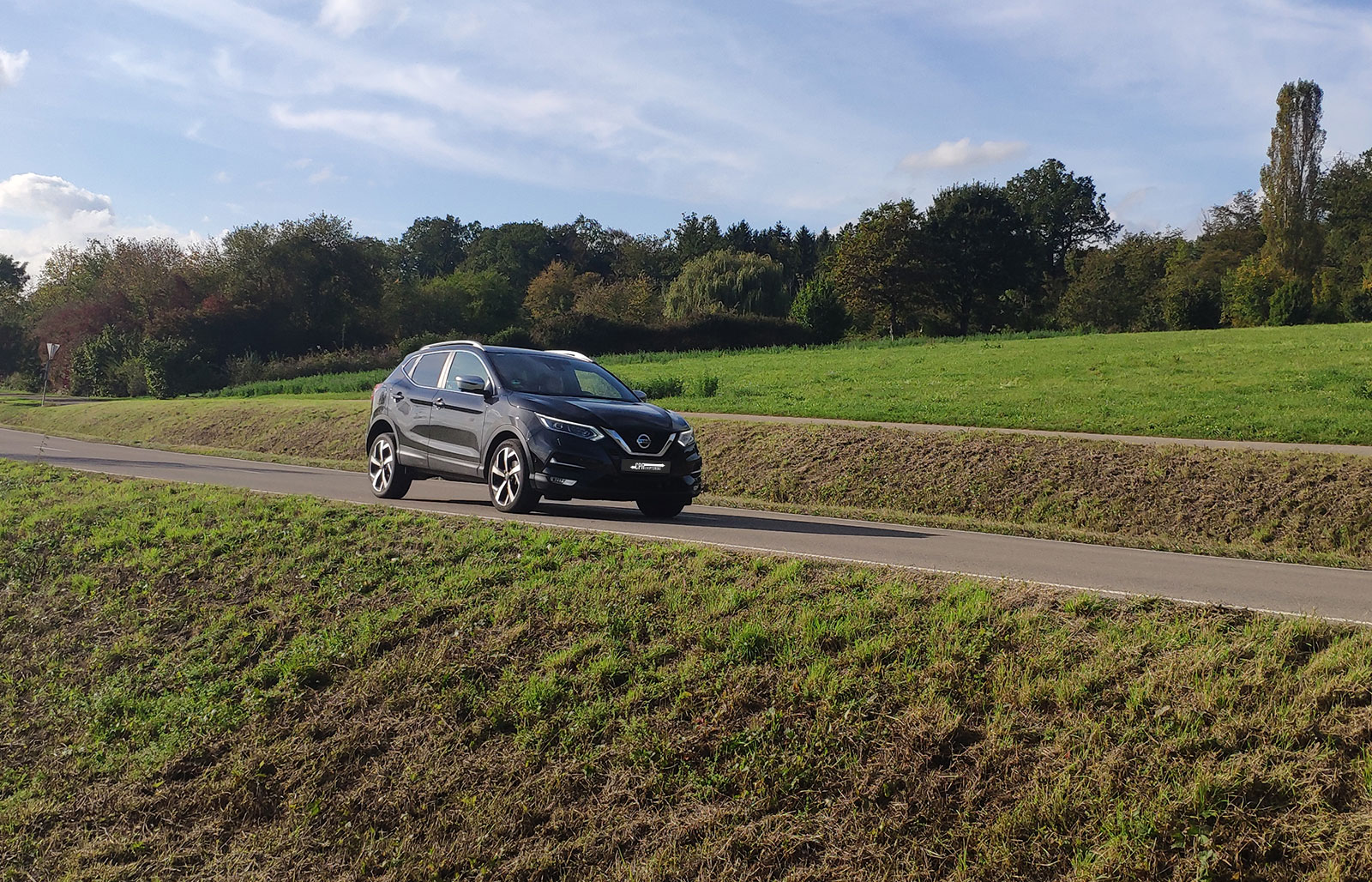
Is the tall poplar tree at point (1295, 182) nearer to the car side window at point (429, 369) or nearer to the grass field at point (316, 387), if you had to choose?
the grass field at point (316, 387)

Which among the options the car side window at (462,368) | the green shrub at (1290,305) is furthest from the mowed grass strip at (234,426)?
the green shrub at (1290,305)

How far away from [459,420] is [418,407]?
1.03 m

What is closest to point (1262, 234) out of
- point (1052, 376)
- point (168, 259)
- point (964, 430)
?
point (1052, 376)

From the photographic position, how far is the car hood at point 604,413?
10938mm

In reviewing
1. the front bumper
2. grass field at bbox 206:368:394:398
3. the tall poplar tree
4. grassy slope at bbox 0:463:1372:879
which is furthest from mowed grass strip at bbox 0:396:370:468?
the tall poplar tree

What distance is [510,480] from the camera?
36.7 ft

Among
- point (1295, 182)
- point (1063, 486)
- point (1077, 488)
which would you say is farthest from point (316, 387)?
point (1295, 182)

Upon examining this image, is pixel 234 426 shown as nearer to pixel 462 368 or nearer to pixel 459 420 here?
pixel 462 368

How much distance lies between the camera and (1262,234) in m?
74.5

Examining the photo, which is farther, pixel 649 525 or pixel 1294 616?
pixel 649 525

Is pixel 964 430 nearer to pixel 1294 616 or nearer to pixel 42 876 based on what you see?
pixel 1294 616

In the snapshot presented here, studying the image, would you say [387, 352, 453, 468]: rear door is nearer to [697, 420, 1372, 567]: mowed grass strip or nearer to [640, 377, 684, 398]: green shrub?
[697, 420, 1372, 567]: mowed grass strip

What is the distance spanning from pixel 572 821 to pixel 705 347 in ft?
169

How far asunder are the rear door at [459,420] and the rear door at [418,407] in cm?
13
